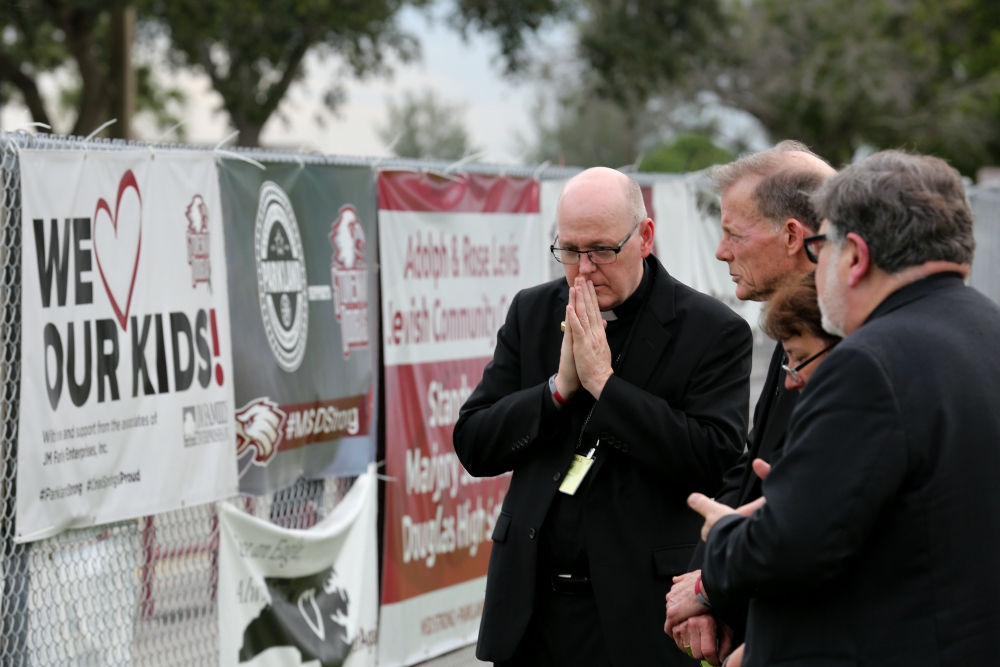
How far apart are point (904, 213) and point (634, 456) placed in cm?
114

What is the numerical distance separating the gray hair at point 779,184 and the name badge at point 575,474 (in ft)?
2.65

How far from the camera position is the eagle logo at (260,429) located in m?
4.38

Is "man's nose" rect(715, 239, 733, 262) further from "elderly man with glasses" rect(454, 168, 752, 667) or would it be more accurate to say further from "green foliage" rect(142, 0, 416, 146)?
"green foliage" rect(142, 0, 416, 146)

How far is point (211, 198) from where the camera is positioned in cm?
432

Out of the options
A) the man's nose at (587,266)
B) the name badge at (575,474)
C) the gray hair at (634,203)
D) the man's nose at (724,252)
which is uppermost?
the gray hair at (634,203)

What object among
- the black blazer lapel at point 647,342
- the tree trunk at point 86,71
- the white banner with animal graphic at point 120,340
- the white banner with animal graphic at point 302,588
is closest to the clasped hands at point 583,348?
the black blazer lapel at point 647,342

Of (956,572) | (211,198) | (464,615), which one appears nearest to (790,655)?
(956,572)

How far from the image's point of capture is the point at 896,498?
1.85m

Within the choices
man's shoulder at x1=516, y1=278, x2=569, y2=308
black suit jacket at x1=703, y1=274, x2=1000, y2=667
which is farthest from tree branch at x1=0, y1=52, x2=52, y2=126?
black suit jacket at x1=703, y1=274, x2=1000, y2=667

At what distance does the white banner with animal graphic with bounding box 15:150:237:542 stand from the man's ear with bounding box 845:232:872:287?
8.85 ft

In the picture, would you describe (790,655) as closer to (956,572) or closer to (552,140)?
(956,572)

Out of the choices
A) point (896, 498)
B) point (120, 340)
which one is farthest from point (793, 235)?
point (120, 340)

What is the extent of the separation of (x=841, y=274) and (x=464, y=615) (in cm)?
411

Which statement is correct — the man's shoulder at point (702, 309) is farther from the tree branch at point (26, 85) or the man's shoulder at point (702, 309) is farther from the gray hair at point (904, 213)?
the tree branch at point (26, 85)
